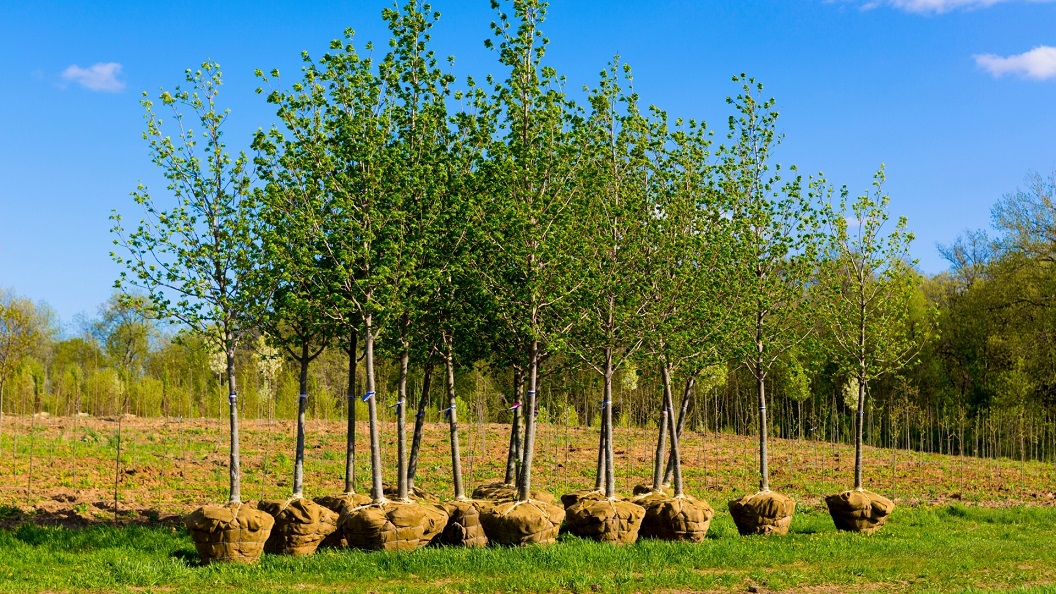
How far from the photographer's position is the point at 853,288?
65.3ft

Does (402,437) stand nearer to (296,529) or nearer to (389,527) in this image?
(389,527)

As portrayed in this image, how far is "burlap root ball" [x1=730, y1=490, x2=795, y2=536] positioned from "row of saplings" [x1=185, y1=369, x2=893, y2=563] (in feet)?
0.06

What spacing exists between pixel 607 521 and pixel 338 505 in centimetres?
421

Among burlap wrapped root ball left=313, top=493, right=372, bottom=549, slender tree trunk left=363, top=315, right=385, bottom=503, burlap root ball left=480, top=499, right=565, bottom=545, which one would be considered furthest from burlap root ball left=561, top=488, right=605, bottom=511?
burlap wrapped root ball left=313, top=493, right=372, bottom=549

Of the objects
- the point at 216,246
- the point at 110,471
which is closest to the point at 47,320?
the point at 110,471

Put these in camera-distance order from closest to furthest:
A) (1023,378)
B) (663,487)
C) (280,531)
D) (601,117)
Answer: (280,531) → (601,117) → (663,487) → (1023,378)

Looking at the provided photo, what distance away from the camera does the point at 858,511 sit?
18031 mm

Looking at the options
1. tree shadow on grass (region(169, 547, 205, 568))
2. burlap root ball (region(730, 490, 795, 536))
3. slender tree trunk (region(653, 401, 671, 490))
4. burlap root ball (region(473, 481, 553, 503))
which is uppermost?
slender tree trunk (region(653, 401, 671, 490))

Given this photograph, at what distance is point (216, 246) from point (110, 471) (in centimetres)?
992

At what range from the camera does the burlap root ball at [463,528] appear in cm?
1482

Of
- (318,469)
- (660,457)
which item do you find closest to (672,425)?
(660,457)

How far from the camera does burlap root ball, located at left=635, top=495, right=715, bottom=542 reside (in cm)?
1579

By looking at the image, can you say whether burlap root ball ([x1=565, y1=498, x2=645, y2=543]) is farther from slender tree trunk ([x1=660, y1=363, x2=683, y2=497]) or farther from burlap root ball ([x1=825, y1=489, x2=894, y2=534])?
burlap root ball ([x1=825, y1=489, x2=894, y2=534])

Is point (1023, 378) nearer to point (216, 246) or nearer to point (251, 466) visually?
point (251, 466)
